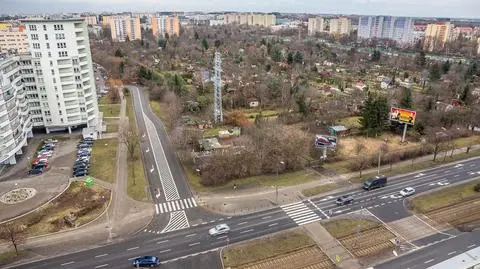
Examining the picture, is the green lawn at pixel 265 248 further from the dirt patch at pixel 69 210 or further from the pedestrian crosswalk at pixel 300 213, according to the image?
the dirt patch at pixel 69 210

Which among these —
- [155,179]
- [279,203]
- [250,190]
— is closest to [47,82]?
[155,179]

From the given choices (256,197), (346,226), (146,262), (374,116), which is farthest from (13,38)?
(346,226)

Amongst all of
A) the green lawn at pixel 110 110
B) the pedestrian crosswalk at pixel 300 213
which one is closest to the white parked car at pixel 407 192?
the pedestrian crosswalk at pixel 300 213

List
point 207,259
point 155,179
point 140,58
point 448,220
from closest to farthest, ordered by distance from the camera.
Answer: point 207,259 → point 448,220 → point 155,179 → point 140,58

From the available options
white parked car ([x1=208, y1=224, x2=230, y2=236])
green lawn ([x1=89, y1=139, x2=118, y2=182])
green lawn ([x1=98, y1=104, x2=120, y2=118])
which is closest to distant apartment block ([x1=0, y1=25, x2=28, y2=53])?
green lawn ([x1=98, y1=104, x2=120, y2=118])

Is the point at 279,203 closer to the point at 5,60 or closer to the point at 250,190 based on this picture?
the point at 250,190

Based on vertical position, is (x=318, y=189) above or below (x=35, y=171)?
below

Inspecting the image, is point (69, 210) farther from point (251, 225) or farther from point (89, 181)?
point (251, 225)
